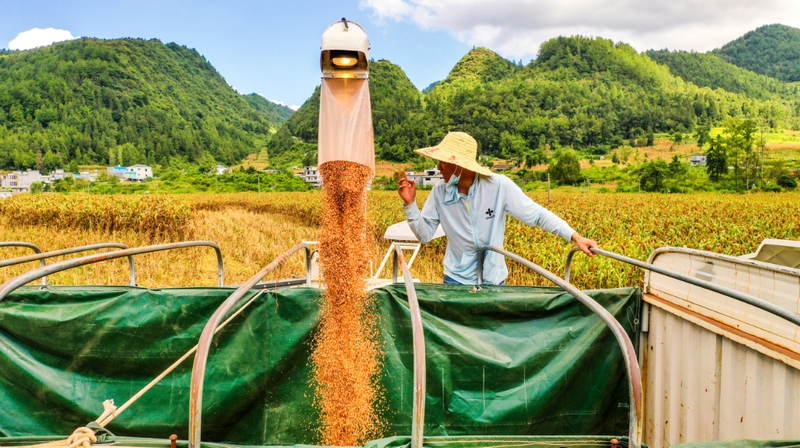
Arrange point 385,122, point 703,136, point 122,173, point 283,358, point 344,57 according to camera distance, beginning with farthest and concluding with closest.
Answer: point 385,122, point 122,173, point 703,136, point 283,358, point 344,57

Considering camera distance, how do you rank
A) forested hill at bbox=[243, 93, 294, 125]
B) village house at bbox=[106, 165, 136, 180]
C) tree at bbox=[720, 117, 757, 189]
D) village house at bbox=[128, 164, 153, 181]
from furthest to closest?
forested hill at bbox=[243, 93, 294, 125] < village house at bbox=[128, 164, 153, 181] < village house at bbox=[106, 165, 136, 180] < tree at bbox=[720, 117, 757, 189]

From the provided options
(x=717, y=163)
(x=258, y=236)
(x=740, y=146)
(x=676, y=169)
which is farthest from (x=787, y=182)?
(x=258, y=236)

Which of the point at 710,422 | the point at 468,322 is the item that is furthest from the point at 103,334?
the point at 710,422

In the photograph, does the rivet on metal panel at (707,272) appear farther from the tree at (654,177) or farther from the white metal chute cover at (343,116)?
the tree at (654,177)

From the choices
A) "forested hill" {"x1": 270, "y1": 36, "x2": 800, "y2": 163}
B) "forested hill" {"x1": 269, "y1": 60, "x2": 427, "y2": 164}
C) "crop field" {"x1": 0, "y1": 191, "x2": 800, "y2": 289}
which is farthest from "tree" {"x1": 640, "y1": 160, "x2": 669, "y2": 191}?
"crop field" {"x1": 0, "y1": 191, "x2": 800, "y2": 289}

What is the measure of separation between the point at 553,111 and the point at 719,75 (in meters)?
53.7

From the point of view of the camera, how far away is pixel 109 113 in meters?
77.8

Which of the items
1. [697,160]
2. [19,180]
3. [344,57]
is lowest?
[344,57]

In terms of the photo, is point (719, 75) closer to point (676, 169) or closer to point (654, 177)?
point (676, 169)

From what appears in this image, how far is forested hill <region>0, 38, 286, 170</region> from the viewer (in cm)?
6562

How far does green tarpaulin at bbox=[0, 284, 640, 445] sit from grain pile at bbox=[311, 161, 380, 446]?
0.30ft

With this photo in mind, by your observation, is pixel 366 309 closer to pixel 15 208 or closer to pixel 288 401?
pixel 288 401

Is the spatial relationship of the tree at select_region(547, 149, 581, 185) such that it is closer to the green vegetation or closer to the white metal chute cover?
the green vegetation

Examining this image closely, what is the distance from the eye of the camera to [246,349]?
7.90ft
